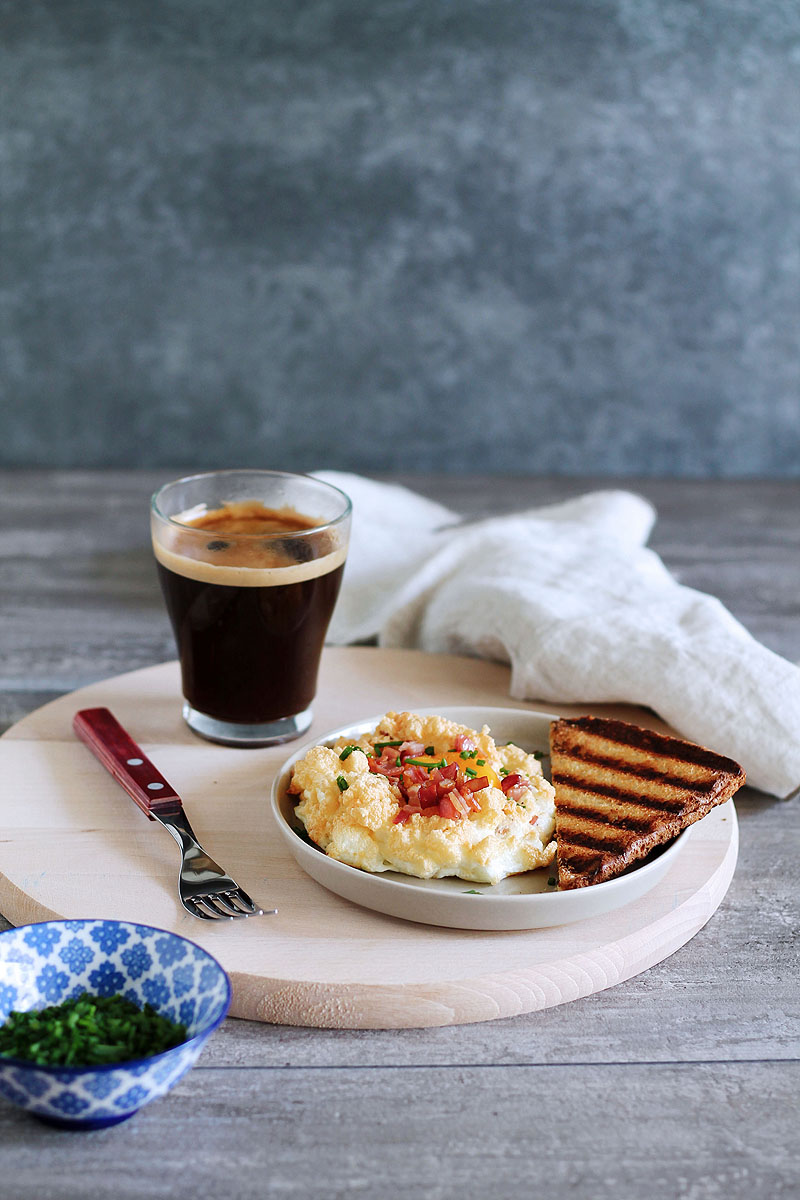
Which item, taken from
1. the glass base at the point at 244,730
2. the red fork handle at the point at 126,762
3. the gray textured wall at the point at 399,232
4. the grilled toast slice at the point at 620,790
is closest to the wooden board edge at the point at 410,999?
the grilled toast slice at the point at 620,790

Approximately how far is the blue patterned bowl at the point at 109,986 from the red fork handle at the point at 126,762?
31 centimetres

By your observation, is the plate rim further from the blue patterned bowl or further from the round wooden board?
the blue patterned bowl

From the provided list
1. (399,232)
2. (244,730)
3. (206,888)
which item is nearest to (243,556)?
(244,730)

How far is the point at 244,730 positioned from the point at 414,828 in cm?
47

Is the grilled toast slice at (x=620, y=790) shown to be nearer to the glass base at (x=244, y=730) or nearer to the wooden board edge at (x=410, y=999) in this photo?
the wooden board edge at (x=410, y=999)

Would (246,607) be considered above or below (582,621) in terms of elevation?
above

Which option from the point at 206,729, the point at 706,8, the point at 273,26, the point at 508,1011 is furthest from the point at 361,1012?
the point at 706,8

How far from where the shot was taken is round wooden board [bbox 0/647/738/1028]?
1.20 metres

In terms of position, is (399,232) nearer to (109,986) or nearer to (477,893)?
(477,893)

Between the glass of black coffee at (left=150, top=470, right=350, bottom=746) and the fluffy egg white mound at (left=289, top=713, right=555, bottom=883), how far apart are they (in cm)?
28

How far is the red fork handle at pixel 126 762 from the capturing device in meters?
1.46

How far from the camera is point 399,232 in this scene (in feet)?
11.8

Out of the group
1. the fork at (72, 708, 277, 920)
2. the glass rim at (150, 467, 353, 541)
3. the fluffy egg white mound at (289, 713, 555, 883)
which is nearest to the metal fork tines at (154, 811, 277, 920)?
the fork at (72, 708, 277, 920)

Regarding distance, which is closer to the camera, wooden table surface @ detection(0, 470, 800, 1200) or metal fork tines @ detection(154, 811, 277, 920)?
wooden table surface @ detection(0, 470, 800, 1200)
